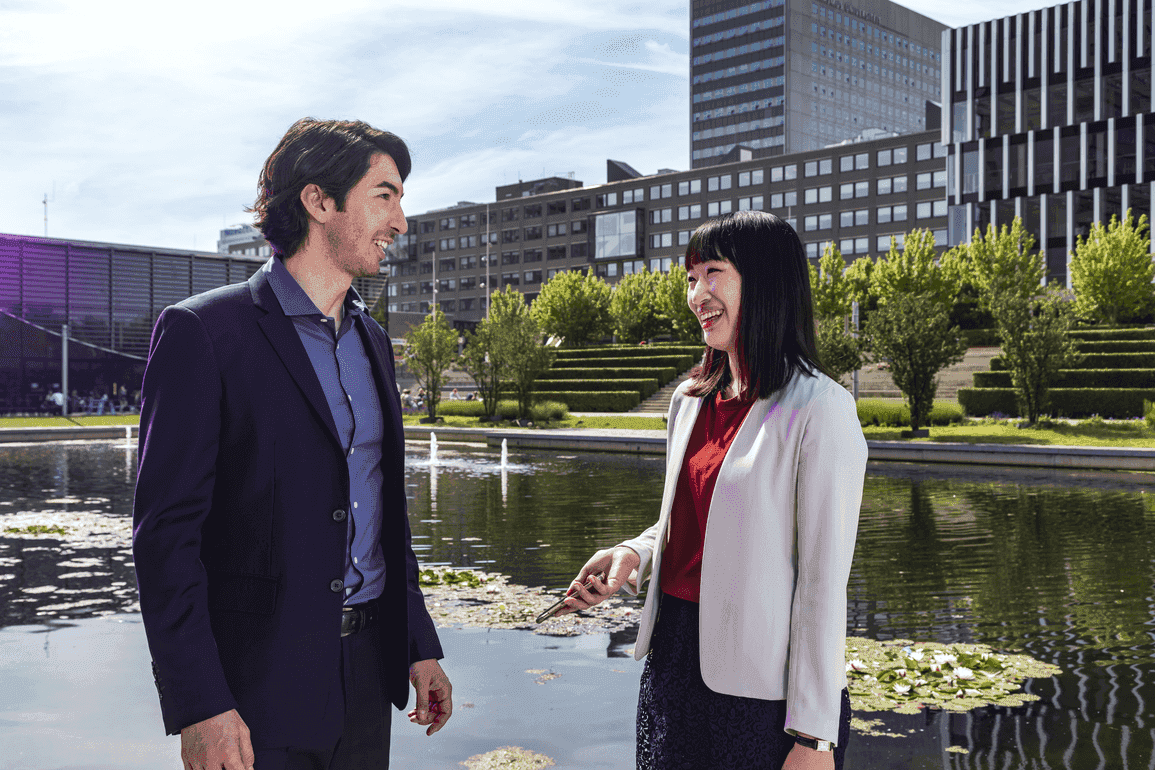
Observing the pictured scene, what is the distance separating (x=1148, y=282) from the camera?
48250 millimetres

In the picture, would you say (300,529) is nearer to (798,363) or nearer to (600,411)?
(798,363)

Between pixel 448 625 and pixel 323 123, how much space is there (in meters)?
5.36

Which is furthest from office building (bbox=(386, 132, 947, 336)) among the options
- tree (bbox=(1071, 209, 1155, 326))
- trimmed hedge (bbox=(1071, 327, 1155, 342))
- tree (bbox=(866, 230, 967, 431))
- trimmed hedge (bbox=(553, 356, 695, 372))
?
tree (bbox=(866, 230, 967, 431))

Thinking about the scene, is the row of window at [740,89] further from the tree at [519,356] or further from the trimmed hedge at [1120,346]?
the tree at [519,356]

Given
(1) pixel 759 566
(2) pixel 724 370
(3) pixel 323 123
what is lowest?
(1) pixel 759 566

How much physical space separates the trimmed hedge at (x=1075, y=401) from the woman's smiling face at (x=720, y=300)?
3211 cm

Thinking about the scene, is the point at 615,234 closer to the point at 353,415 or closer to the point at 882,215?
the point at 882,215

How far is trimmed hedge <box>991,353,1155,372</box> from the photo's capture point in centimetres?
3347

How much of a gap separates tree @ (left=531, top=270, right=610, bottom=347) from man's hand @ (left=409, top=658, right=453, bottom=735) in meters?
71.2

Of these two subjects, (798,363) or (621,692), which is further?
(621,692)

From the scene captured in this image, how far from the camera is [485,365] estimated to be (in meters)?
38.7

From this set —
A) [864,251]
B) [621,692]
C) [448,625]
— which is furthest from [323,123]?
[864,251]

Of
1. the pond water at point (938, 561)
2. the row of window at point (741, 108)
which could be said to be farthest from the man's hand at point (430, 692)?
the row of window at point (741, 108)

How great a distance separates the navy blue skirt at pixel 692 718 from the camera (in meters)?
2.26
